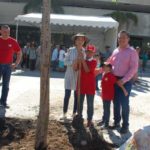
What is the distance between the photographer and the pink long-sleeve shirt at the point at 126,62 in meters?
7.06

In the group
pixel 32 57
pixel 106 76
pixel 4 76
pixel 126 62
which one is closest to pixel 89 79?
pixel 106 76

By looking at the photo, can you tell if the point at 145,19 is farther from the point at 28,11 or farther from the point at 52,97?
the point at 52,97

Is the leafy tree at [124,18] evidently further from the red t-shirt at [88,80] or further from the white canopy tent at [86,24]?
the red t-shirt at [88,80]

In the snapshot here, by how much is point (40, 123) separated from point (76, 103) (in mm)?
2178

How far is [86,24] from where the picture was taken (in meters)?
22.1

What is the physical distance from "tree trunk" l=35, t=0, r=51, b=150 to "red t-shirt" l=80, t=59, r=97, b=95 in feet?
5.48

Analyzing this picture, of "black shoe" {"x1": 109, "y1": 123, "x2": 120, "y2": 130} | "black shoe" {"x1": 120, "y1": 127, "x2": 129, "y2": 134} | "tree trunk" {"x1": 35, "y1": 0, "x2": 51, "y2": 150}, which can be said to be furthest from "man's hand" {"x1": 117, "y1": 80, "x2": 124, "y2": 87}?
"tree trunk" {"x1": 35, "y1": 0, "x2": 51, "y2": 150}

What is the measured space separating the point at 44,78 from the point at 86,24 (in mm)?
16437

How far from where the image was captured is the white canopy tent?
22094 mm

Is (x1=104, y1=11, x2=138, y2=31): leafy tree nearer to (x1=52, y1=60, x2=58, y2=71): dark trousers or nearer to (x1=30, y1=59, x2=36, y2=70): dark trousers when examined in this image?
(x1=52, y1=60, x2=58, y2=71): dark trousers

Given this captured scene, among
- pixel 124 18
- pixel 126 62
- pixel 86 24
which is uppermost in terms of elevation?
pixel 126 62

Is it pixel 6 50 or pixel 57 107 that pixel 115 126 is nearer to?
pixel 57 107

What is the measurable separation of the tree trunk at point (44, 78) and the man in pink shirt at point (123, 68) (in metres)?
1.66

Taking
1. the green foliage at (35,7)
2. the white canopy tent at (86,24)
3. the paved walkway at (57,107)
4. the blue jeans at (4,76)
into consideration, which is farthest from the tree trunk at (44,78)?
the green foliage at (35,7)
